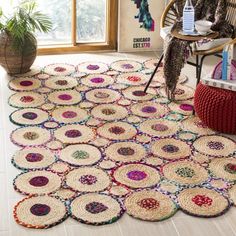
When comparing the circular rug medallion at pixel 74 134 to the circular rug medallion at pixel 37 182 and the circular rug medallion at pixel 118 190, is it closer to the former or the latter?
the circular rug medallion at pixel 37 182

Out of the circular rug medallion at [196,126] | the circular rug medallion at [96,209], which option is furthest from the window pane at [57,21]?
the circular rug medallion at [96,209]

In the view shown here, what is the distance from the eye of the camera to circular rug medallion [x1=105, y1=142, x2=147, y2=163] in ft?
10.3

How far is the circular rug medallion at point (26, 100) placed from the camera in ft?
12.2

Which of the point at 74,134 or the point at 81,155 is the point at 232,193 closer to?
the point at 81,155

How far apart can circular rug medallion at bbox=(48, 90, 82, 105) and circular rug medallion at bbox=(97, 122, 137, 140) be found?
16.2 inches

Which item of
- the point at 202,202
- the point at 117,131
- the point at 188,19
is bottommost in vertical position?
the point at 202,202

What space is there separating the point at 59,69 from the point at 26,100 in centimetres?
61

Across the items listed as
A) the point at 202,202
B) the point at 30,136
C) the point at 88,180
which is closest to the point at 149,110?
the point at 30,136

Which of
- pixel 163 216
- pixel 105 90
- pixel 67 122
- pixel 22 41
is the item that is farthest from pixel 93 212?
pixel 22 41

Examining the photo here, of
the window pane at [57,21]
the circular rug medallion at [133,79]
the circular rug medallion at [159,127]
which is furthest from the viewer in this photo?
the window pane at [57,21]

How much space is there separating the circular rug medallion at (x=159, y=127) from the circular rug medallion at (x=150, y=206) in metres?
0.65

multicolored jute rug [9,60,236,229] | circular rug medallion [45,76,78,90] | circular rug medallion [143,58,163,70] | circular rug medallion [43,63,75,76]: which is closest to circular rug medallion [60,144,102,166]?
multicolored jute rug [9,60,236,229]

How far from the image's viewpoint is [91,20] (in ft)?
15.3

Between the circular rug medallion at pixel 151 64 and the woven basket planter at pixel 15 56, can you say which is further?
the circular rug medallion at pixel 151 64
